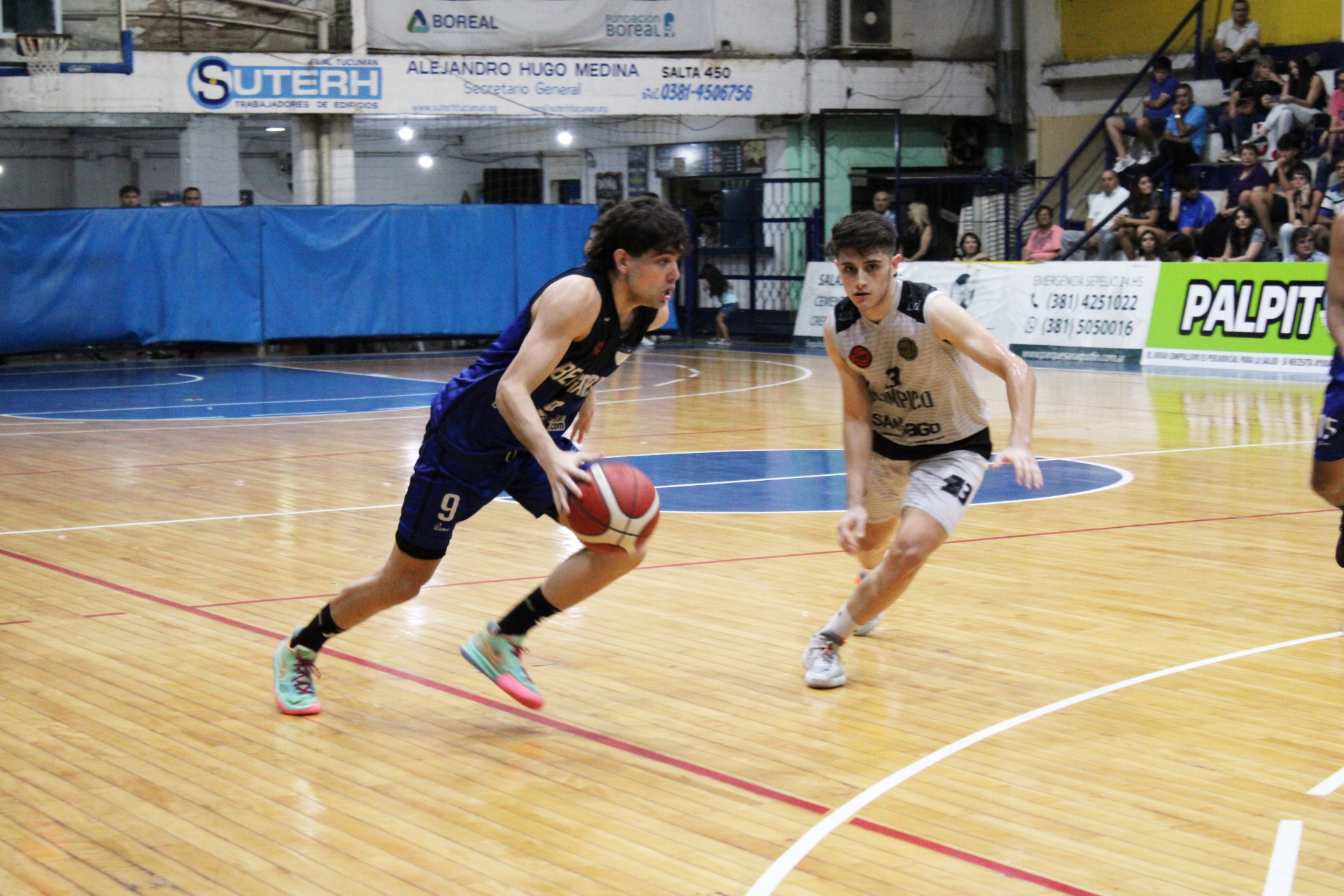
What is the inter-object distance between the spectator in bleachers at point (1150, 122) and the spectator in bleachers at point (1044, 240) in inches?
79.3

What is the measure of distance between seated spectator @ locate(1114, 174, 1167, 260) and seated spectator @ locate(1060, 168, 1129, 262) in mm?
334

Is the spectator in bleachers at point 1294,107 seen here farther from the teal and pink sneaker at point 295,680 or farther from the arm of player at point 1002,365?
the teal and pink sneaker at point 295,680

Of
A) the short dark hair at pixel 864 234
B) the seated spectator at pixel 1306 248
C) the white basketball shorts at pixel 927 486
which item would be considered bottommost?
the white basketball shorts at pixel 927 486

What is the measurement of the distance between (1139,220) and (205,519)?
14437 millimetres

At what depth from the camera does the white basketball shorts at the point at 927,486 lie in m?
5.17

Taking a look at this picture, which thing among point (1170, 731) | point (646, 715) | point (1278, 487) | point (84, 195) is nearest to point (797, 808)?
point (646, 715)

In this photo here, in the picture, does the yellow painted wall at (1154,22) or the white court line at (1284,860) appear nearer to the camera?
the white court line at (1284,860)

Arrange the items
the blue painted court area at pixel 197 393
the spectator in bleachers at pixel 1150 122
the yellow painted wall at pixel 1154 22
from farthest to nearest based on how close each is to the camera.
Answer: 1. the spectator in bleachers at pixel 1150 122
2. the yellow painted wall at pixel 1154 22
3. the blue painted court area at pixel 197 393

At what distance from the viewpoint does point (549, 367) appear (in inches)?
174

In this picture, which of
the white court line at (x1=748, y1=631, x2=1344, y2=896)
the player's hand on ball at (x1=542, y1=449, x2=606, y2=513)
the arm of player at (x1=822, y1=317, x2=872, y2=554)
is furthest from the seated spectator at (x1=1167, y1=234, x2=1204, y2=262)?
the player's hand on ball at (x1=542, y1=449, x2=606, y2=513)

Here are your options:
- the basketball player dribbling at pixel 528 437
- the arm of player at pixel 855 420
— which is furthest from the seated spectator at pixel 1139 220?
the basketball player dribbling at pixel 528 437

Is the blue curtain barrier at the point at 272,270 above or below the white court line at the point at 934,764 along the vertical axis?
above

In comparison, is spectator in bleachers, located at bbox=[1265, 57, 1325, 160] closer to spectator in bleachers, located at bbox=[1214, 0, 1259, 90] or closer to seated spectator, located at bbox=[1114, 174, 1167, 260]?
spectator in bleachers, located at bbox=[1214, 0, 1259, 90]

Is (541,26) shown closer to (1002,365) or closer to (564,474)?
(1002,365)
